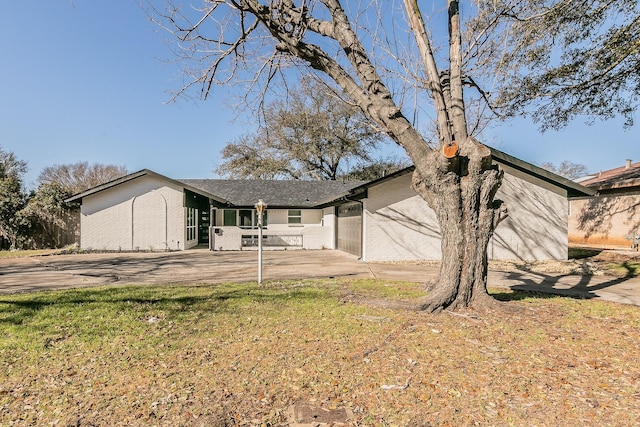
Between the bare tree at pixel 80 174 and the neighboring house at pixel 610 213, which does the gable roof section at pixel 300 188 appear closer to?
the neighboring house at pixel 610 213

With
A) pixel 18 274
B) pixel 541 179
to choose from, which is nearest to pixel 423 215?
pixel 541 179

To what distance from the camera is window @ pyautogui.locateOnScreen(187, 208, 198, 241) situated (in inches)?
760

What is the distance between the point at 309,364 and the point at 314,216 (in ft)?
57.9

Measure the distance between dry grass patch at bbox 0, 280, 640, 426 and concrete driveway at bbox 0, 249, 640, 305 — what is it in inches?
95.3

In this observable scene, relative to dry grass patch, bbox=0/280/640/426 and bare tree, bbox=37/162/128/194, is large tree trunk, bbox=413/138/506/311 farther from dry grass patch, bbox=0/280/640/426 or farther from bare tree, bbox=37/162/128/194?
bare tree, bbox=37/162/128/194

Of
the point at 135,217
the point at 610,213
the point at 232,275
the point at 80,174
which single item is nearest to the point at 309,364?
the point at 232,275

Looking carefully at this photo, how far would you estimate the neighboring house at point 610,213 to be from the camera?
15797 mm

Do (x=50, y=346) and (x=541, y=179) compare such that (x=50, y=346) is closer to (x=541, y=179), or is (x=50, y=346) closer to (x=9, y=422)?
(x=9, y=422)

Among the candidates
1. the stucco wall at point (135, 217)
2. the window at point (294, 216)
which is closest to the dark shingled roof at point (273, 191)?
the window at point (294, 216)

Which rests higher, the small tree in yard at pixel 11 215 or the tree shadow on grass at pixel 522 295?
the small tree in yard at pixel 11 215

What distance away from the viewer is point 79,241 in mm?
19031

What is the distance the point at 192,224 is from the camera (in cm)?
2028

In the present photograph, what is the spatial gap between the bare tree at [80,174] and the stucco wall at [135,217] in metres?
28.0

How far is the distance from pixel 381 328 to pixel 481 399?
1.86 meters
